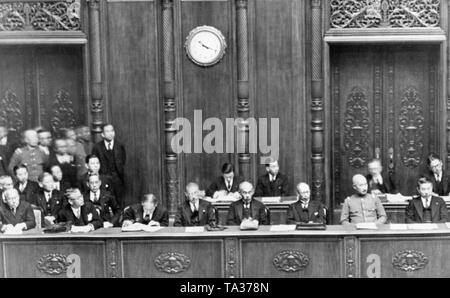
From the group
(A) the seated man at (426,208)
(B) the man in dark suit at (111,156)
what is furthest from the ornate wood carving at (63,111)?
(A) the seated man at (426,208)

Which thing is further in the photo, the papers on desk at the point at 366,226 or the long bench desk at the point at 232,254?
the papers on desk at the point at 366,226

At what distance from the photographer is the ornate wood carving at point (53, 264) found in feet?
31.3

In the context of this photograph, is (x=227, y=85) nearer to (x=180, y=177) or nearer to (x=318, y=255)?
(x=180, y=177)

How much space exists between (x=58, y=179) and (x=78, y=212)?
1.46m

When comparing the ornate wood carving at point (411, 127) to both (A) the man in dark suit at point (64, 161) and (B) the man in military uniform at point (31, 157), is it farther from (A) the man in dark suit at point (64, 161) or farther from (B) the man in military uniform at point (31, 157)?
(B) the man in military uniform at point (31, 157)

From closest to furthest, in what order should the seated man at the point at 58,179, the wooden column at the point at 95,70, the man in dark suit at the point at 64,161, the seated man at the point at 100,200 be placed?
1. the seated man at the point at 100,200
2. the seated man at the point at 58,179
3. the man in dark suit at the point at 64,161
4. the wooden column at the point at 95,70

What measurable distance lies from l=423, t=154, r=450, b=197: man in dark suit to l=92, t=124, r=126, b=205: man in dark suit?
13.3 feet

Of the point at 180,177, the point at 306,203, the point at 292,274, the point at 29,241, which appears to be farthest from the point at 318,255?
the point at 180,177

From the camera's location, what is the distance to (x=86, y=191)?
38.2 ft

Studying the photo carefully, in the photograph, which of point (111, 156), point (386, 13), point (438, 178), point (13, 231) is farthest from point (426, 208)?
point (13, 231)

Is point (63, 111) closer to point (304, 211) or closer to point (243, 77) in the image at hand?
point (243, 77)

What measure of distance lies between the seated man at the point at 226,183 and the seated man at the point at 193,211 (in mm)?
1258

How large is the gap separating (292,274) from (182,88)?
424 cm

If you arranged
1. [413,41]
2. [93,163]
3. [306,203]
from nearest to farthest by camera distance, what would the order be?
[306,203] < [93,163] < [413,41]
